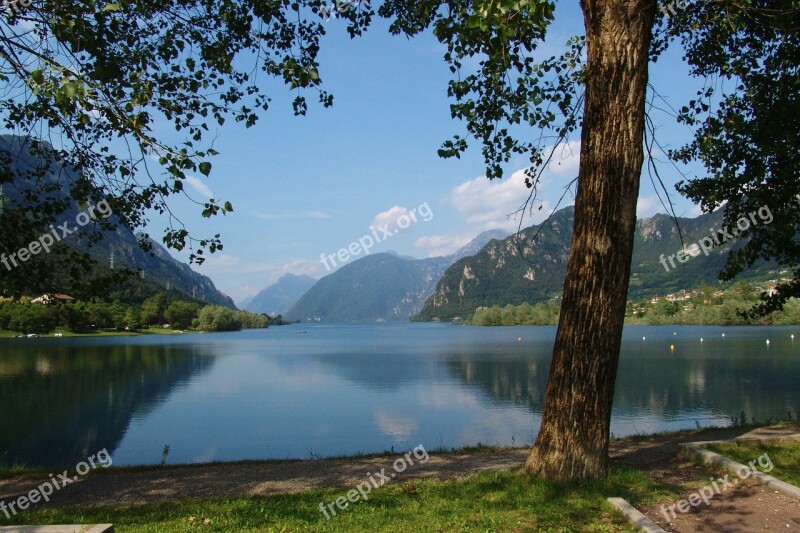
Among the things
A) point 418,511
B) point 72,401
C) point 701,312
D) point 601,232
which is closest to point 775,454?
point 601,232

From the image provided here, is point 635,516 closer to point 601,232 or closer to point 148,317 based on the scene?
point 601,232

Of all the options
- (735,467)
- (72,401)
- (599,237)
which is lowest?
(72,401)

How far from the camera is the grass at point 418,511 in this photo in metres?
5.77

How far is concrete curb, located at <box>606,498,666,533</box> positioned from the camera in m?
5.30

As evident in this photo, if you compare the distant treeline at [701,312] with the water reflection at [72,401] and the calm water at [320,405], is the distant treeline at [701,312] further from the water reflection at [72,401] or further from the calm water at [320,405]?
the water reflection at [72,401]

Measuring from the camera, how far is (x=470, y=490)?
7.05 metres

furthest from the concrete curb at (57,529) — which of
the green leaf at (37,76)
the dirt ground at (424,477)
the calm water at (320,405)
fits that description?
the calm water at (320,405)

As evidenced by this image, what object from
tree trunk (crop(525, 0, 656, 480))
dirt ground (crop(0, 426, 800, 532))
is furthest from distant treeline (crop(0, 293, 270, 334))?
tree trunk (crop(525, 0, 656, 480))

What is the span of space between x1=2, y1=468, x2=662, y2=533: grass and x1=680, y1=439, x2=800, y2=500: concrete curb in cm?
129

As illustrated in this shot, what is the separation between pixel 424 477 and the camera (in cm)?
870

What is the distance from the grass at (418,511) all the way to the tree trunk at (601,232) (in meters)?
0.57

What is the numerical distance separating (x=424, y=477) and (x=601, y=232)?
15.6 ft

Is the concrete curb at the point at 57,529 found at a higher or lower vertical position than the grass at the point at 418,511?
higher

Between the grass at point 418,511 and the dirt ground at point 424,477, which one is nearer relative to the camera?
the grass at point 418,511
